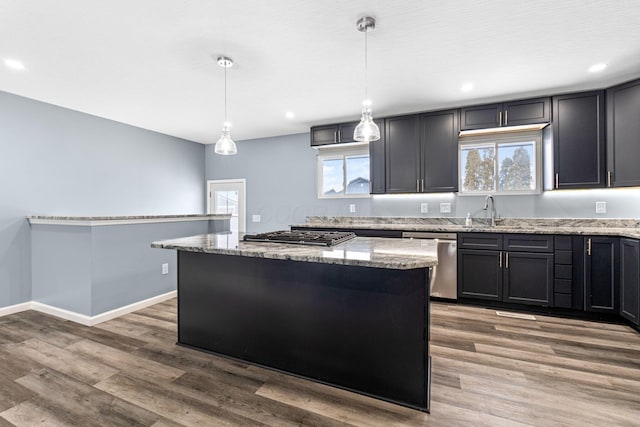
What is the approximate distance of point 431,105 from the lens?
3723 mm

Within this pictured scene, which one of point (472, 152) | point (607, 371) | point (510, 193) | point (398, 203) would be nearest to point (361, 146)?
point (398, 203)

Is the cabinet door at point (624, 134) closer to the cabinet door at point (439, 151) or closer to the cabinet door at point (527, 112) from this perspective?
the cabinet door at point (527, 112)

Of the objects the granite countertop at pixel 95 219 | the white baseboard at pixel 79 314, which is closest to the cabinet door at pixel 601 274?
the granite countertop at pixel 95 219

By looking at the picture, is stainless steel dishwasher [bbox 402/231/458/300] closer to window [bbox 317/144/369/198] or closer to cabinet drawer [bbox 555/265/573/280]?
cabinet drawer [bbox 555/265/573/280]

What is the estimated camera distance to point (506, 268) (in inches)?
130

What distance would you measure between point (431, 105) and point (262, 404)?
368 cm

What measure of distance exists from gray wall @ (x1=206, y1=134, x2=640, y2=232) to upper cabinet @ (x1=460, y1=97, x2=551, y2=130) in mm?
957

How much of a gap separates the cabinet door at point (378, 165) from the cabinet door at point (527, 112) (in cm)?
149

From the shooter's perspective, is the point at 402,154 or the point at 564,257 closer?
the point at 564,257

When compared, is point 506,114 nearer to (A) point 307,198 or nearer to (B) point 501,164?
(B) point 501,164

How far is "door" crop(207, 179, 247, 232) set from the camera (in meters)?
5.58

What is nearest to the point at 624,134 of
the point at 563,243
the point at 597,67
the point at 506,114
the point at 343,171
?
the point at 597,67

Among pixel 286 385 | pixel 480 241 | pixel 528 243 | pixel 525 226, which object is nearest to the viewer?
pixel 286 385

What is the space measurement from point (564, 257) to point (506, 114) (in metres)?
1.75
